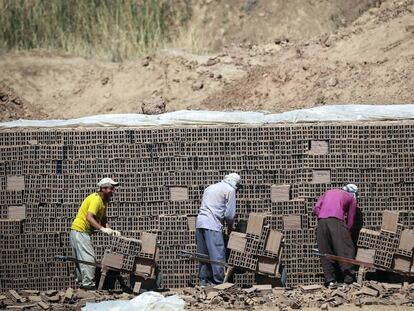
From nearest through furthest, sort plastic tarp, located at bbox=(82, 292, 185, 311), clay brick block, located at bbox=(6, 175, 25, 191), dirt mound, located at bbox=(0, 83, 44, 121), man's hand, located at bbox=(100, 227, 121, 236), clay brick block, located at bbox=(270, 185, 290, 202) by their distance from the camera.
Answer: plastic tarp, located at bbox=(82, 292, 185, 311), man's hand, located at bbox=(100, 227, 121, 236), clay brick block, located at bbox=(270, 185, 290, 202), clay brick block, located at bbox=(6, 175, 25, 191), dirt mound, located at bbox=(0, 83, 44, 121)

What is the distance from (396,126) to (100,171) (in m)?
3.48

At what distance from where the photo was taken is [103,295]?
12.4 meters

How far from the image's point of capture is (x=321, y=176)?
42.5ft

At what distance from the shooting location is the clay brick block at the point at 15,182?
43.1 feet

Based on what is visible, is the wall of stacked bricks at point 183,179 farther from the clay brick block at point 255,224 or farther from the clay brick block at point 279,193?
the clay brick block at point 255,224

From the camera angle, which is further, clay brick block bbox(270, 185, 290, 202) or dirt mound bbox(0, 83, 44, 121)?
dirt mound bbox(0, 83, 44, 121)

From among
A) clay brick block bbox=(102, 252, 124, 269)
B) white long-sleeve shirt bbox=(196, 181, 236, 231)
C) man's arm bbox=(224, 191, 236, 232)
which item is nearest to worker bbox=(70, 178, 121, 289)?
clay brick block bbox=(102, 252, 124, 269)

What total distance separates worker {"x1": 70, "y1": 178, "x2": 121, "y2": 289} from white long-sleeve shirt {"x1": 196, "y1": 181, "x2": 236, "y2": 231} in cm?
100

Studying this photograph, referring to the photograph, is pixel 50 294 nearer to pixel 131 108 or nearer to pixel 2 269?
Answer: pixel 2 269

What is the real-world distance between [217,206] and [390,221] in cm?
198

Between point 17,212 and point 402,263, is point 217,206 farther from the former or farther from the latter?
point 17,212

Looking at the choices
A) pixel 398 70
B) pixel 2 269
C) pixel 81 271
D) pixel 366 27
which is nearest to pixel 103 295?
pixel 81 271

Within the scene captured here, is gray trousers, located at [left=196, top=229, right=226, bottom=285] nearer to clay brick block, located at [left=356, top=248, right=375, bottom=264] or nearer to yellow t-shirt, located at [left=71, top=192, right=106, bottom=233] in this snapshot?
yellow t-shirt, located at [left=71, top=192, right=106, bottom=233]

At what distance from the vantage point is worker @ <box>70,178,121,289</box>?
1245 centimetres
